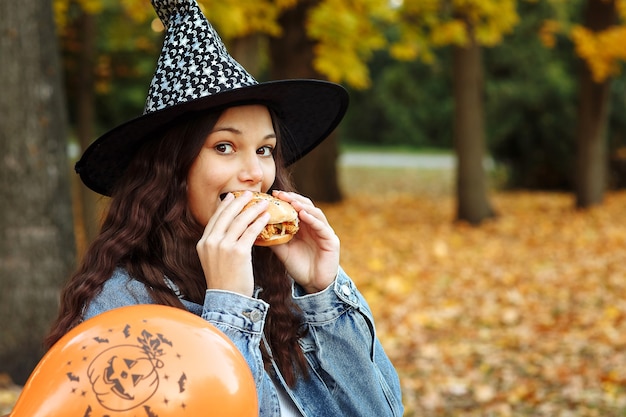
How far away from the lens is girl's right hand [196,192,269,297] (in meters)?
1.80

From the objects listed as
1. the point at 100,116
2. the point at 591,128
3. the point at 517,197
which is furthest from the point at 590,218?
the point at 100,116

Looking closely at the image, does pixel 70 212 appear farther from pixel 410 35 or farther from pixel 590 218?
pixel 590 218

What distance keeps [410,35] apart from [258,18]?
253 centimetres

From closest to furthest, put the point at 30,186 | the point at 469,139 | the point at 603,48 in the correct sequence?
1. the point at 30,186
2. the point at 603,48
3. the point at 469,139

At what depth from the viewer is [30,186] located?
16.4 ft

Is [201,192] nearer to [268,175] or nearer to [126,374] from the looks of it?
[268,175]

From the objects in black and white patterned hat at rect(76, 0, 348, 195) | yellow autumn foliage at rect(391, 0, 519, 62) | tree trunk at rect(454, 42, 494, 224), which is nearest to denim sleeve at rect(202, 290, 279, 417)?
black and white patterned hat at rect(76, 0, 348, 195)

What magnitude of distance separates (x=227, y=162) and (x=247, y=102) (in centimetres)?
17

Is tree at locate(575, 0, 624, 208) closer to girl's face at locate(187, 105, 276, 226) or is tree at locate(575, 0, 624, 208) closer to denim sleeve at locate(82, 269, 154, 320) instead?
girl's face at locate(187, 105, 276, 226)

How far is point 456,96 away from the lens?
12.8m

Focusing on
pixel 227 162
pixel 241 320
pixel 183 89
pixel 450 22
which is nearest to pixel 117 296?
pixel 241 320

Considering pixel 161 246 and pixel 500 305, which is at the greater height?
pixel 161 246

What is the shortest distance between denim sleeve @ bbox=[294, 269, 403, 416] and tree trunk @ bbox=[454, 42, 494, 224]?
10.9 metres

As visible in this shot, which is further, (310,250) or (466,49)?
(466,49)
